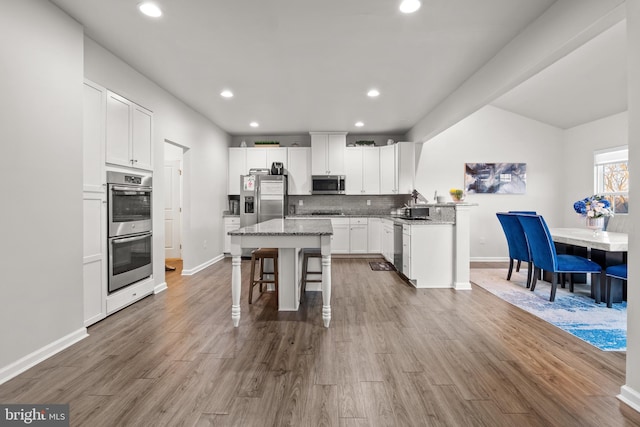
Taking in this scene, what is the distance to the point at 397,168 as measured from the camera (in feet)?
21.8

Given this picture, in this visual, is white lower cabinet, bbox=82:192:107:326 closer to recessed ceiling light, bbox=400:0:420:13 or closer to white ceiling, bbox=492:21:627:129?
recessed ceiling light, bbox=400:0:420:13

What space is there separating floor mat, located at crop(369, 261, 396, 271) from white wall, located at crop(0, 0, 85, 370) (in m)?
4.24

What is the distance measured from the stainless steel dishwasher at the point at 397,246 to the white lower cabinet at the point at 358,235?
123cm

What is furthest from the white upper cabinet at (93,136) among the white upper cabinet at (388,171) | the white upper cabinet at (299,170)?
the white upper cabinet at (388,171)

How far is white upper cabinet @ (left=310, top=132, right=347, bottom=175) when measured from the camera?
677cm

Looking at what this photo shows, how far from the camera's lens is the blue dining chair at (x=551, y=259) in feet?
11.9

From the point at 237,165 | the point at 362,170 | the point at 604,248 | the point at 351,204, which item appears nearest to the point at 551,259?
the point at 604,248

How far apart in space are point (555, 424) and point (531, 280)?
10.7 ft

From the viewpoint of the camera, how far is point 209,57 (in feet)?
11.1

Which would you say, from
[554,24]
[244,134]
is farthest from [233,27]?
[244,134]

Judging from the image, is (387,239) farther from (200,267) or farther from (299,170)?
(200,267)

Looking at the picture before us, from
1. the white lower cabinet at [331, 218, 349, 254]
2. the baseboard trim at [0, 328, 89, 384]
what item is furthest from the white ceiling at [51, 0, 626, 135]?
the baseboard trim at [0, 328, 89, 384]

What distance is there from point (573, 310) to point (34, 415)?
4589 mm

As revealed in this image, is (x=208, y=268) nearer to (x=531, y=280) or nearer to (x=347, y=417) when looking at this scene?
(x=347, y=417)
